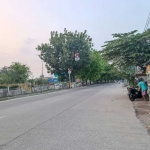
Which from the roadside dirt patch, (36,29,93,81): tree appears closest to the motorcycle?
the roadside dirt patch

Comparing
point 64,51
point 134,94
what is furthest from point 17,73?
point 134,94

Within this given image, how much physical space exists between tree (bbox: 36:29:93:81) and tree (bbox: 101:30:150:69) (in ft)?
105

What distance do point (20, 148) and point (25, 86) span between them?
3259 centimetres

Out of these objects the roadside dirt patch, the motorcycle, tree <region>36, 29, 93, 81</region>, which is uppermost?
tree <region>36, 29, 93, 81</region>

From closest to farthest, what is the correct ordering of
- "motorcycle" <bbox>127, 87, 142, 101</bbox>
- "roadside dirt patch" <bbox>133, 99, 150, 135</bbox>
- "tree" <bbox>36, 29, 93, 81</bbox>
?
"roadside dirt patch" <bbox>133, 99, 150, 135</bbox> < "motorcycle" <bbox>127, 87, 142, 101</bbox> < "tree" <bbox>36, 29, 93, 81</bbox>

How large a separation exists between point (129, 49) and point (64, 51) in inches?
1342

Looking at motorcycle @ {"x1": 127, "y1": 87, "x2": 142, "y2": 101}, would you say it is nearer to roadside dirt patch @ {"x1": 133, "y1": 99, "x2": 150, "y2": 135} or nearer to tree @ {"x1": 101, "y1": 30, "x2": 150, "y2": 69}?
tree @ {"x1": 101, "y1": 30, "x2": 150, "y2": 69}

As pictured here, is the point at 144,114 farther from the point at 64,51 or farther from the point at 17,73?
the point at 17,73

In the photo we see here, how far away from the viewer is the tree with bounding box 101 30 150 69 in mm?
18250

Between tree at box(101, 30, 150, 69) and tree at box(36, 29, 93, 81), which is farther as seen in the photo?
tree at box(36, 29, 93, 81)

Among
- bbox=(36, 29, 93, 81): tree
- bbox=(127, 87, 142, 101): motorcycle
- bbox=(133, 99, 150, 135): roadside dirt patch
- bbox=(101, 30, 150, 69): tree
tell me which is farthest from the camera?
bbox=(36, 29, 93, 81): tree

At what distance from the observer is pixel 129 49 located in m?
18.6

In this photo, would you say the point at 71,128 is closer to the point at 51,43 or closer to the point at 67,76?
the point at 51,43

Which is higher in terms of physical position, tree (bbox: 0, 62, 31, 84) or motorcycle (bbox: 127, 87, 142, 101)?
tree (bbox: 0, 62, 31, 84)
